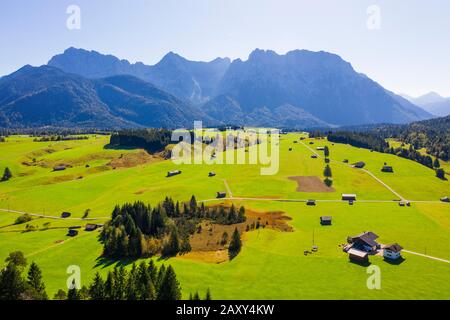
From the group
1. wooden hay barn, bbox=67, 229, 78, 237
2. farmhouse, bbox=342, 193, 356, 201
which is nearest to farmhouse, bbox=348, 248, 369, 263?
farmhouse, bbox=342, 193, 356, 201

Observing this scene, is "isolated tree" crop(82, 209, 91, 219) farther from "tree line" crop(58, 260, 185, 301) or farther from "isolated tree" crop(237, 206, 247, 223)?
"tree line" crop(58, 260, 185, 301)

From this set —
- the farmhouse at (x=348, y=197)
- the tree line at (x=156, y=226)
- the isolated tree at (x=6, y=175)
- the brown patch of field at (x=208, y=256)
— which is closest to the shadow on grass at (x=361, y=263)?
the brown patch of field at (x=208, y=256)

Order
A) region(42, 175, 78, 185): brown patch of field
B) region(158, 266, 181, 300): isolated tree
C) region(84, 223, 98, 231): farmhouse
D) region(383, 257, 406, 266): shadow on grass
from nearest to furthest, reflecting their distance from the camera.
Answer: region(158, 266, 181, 300): isolated tree, region(383, 257, 406, 266): shadow on grass, region(84, 223, 98, 231): farmhouse, region(42, 175, 78, 185): brown patch of field

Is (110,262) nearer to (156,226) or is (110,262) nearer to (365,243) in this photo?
(156,226)

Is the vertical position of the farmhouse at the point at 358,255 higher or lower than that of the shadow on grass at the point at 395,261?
higher

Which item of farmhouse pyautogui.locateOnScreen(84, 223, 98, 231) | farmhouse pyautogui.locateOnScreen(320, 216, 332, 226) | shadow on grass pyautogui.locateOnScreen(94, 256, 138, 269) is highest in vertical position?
farmhouse pyautogui.locateOnScreen(320, 216, 332, 226)

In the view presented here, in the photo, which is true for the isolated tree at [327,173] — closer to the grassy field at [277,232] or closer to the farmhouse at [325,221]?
the grassy field at [277,232]
